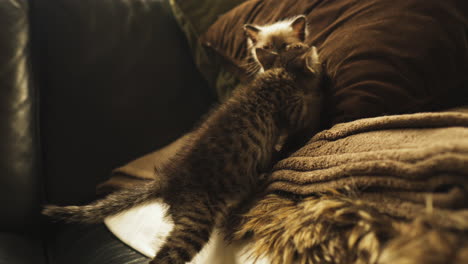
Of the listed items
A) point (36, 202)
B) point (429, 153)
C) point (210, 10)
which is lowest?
point (36, 202)

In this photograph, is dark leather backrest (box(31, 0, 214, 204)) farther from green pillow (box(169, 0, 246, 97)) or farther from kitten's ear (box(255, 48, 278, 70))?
kitten's ear (box(255, 48, 278, 70))

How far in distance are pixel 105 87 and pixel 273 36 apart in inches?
25.5

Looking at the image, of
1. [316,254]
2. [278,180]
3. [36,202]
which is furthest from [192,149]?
[36,202]

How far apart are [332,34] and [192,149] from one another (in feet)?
1.61

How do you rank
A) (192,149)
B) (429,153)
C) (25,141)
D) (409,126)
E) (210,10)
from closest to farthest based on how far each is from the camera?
(429,153) < (409,126) < (192,149) < (25,141) < (210,10)

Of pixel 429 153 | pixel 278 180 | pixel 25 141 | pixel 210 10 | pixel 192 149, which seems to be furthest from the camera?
pixel 210 10

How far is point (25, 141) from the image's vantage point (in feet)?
3.70

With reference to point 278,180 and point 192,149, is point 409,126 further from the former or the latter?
point 192,149

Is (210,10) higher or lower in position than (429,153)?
higher

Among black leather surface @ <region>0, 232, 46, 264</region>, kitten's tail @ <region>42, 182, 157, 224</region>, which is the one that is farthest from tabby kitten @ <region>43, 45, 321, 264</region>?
black leather surface @ <region>0, 232, 46, 264</region>

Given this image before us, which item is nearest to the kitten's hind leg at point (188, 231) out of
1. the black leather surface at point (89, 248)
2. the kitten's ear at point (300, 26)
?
the black leather surface at point (89, 248)

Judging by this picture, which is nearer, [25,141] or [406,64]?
[406,64]

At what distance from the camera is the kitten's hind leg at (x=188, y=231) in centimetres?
72

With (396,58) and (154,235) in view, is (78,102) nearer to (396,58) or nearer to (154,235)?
(154,235)
